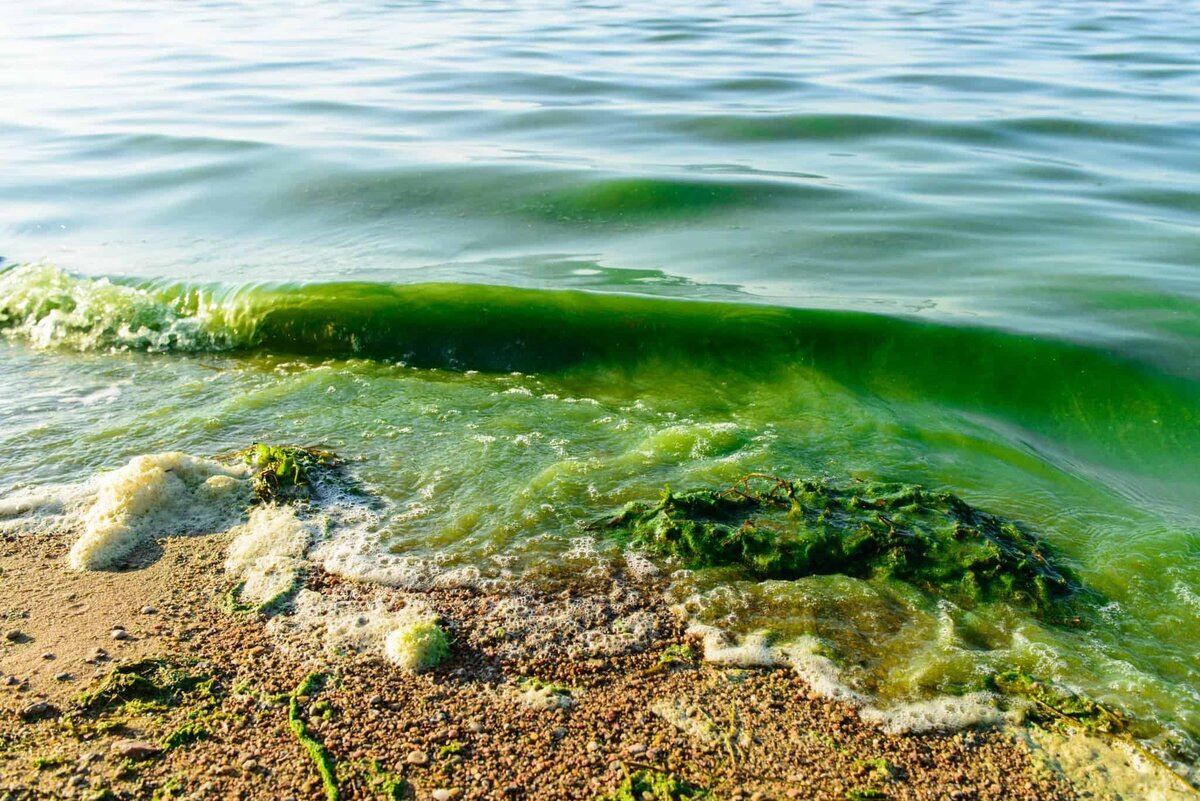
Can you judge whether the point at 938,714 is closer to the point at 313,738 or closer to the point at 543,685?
the point at 543,685

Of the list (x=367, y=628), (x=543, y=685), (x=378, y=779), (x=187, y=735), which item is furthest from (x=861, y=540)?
(x=187, y=735)

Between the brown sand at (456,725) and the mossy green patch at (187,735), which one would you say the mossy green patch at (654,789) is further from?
the mossy green patch at (187,735)

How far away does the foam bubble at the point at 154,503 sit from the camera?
309cm

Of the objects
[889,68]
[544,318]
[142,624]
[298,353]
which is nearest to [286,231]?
[298,353]

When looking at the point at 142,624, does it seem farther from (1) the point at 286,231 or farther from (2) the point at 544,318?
(1) the point at 286,231

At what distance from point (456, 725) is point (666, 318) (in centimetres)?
351

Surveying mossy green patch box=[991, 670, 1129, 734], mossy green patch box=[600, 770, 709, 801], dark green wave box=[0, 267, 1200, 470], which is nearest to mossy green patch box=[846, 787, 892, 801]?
mossy green patch box=[600, 770, 709, 801]

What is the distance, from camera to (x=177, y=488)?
343cm

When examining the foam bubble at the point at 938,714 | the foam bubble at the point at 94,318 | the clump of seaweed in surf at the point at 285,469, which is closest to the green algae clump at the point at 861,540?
the foam bubble at the point at 938,714

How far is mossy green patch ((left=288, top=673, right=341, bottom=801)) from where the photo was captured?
6.89ft

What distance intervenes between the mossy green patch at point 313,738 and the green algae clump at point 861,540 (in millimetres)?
1200

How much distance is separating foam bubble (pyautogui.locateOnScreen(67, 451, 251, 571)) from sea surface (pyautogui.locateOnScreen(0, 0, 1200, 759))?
0.35m

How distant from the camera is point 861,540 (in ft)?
10.4

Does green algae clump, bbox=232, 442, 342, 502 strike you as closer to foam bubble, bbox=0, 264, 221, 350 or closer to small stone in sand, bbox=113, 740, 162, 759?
small stone in sand, bbox=113, 740, 162, 759
